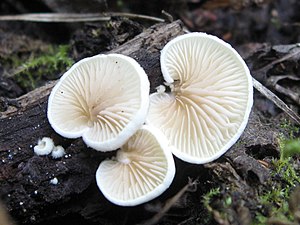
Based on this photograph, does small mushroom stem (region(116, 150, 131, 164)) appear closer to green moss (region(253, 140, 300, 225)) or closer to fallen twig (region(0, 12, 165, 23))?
green moss (region(253, 140, 300, 225))

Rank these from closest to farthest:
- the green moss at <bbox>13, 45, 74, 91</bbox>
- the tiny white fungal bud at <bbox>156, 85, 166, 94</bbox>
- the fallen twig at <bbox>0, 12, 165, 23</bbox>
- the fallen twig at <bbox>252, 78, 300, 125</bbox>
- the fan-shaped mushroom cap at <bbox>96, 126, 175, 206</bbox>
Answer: the fan-shaped mushroom cap at <bbox>96, 126, 175, 206</bbox> → the tiny white fungal bud at <bbox>156, 85, 166, 94</bbox> → the fallen twig at <bbox>252, 78, 300, 125</bbox> → the green moss at <bbox>13, 45, 74, 91</bbox> → the fallen twig at <bbox>0, 12, 165, 23</bbox>

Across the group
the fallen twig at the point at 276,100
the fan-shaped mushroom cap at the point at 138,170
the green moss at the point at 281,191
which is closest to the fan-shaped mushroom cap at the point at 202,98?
the fan-shaped mushroom cap at the point at 138,170

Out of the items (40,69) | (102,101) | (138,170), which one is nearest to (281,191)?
(138,170)

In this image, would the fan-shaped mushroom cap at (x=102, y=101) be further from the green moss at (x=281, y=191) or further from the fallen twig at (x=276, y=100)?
the fallen twig at (x=276, y=100)

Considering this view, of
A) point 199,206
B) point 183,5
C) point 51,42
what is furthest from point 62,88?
point 183,5

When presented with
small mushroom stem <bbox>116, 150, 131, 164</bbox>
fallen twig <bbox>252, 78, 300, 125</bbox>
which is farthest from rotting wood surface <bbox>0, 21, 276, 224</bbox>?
fallen twig <bbox>252, 78, 300, 125</bbox>

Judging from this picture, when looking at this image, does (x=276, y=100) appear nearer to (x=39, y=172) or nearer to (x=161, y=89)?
(x=161, y=89)

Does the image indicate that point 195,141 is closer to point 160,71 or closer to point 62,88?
point 160,71
